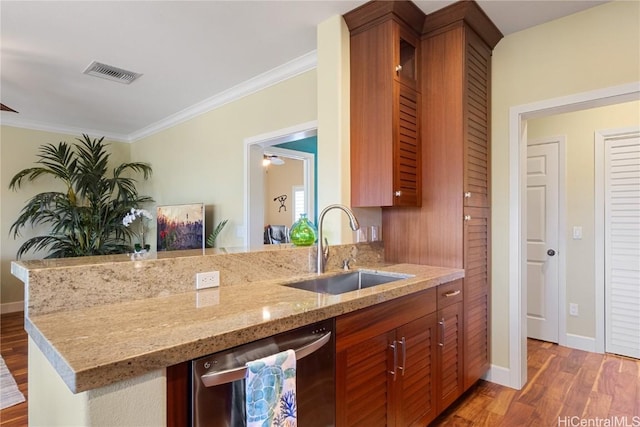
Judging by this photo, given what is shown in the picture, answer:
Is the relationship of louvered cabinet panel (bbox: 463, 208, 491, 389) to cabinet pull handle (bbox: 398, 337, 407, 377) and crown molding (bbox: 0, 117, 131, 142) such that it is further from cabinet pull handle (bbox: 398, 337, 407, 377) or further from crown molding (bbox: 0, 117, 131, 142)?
crown molding (bbox: 0, 117, 131, 142)

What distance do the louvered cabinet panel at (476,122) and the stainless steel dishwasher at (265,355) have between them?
1461mm

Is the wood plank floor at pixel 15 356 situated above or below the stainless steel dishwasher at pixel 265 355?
below

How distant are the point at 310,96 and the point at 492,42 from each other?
1.43m

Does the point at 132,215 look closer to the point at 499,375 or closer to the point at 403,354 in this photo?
the point at 403,354

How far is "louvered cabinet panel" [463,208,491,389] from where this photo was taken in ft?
7.43

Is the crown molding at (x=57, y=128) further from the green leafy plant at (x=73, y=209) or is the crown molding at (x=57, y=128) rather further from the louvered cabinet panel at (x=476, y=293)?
the louvered cabinet panel at (x=476, y=293)

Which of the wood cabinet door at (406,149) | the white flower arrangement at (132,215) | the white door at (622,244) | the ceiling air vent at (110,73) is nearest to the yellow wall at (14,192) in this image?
the white flower arrangement at (132,215)

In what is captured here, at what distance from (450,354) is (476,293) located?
52 centimetres

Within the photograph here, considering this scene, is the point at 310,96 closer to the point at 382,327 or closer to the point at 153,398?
the point at 382,327

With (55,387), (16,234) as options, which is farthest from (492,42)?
(16,234)

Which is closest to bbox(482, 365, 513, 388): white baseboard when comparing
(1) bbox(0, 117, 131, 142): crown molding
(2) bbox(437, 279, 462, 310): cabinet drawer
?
(2) bbox(437, 279, 462, 310): cabinet drawer

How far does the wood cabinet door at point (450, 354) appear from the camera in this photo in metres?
1.98

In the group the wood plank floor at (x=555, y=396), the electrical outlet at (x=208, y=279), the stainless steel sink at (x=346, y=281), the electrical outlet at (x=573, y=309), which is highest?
the electrical outlet at (x=208, y=279)

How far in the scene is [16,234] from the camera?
184 inches
